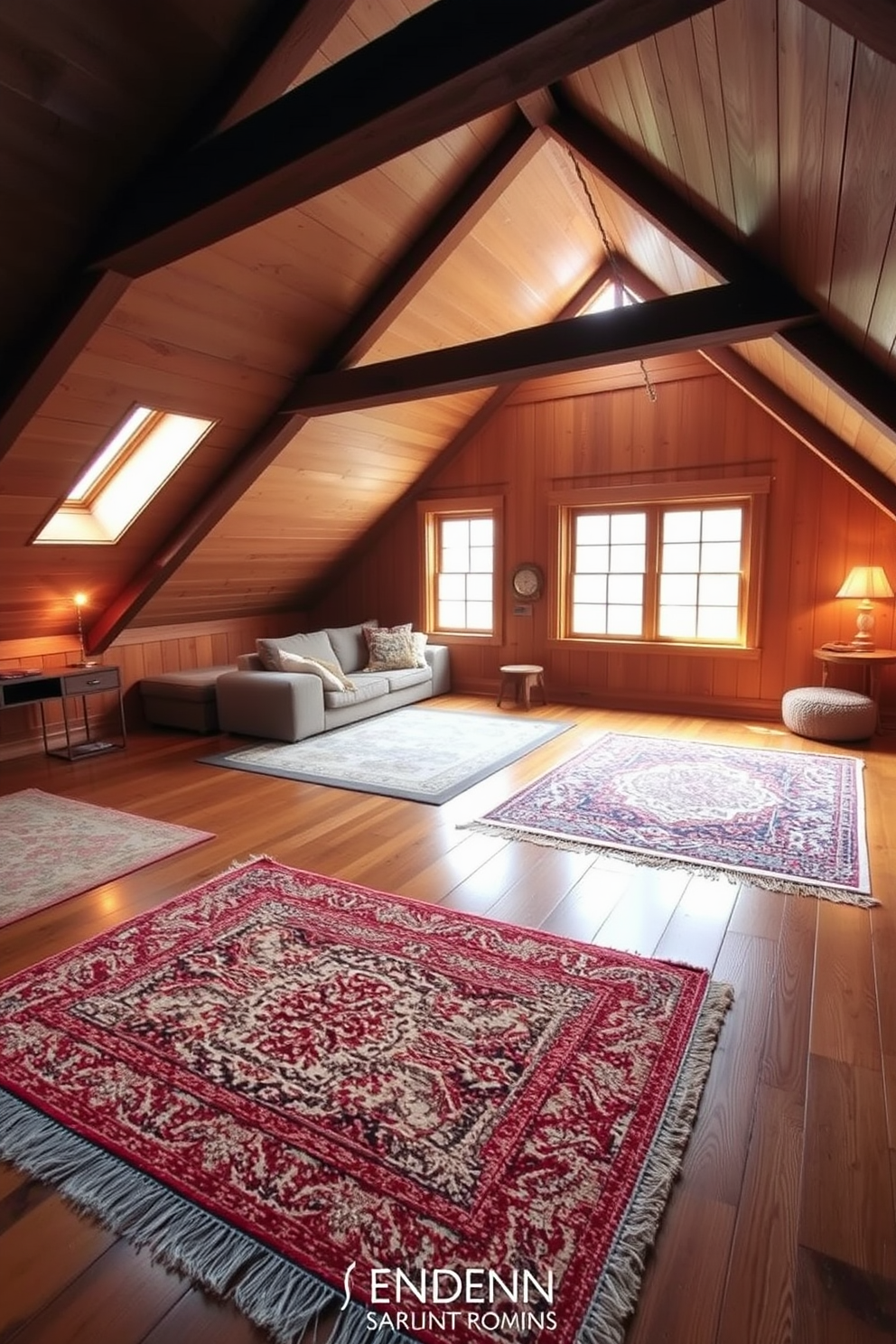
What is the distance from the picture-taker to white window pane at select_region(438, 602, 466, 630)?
7074 mm

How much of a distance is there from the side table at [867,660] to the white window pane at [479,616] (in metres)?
2.90

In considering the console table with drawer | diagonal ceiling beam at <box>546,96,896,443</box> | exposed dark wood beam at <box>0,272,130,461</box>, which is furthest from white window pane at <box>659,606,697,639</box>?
exposed dark wood beam at <box>0,272,130,461</box>

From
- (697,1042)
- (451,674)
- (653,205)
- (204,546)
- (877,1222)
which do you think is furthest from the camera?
(451,674)

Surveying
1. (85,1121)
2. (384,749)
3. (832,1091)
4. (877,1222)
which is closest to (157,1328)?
(85,1121)

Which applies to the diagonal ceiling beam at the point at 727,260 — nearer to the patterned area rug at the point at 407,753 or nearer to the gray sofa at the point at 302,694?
the patterned area rug at the point at 407,753

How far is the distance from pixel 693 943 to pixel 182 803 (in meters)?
2.72

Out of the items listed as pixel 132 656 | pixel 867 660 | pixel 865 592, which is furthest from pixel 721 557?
pixel 132 656

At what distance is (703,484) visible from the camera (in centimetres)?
566

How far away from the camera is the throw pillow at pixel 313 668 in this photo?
17.6 ft

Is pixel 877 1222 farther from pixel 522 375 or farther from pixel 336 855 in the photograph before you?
pixel 522 375

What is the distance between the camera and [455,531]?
22.9ft

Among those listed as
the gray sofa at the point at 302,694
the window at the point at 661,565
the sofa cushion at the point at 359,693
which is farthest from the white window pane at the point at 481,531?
the sofa cushion at the point at 359,693

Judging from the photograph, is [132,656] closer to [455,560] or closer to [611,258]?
[455,560]

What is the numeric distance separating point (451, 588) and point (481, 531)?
2.14 feet
